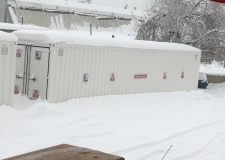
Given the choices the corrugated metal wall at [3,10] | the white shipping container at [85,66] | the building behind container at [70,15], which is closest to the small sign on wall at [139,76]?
the white shipping container at [85,66]

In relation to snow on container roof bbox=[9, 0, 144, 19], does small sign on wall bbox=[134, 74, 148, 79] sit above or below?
below

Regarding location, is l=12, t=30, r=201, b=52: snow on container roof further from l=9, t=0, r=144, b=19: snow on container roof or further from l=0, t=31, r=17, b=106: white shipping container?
l=9, t=0, r=144, b=19: snow on container roof

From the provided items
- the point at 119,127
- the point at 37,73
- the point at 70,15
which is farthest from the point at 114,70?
the point at 70,15

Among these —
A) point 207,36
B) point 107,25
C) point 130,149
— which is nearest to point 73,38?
point 130,149

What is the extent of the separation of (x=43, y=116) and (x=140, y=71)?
570 cm

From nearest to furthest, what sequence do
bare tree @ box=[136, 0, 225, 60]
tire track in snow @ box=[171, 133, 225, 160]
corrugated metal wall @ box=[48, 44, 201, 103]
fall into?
1. tire track in snow @ box=[171, 133, 225, 160]
2. corrugated metal wall @ box=[48, 44, 201, 103]
3. bare tree @ box=[136, 0, 225, 60]

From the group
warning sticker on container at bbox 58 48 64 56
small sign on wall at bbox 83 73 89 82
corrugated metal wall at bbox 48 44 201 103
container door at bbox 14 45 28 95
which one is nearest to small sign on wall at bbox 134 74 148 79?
corrugated metal wall at bbox 48 44 201 103

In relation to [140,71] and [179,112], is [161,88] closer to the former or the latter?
[140,71]

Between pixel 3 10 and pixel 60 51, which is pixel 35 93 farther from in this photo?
pixel 3 10

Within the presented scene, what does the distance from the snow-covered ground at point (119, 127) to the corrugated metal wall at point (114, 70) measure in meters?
0.37

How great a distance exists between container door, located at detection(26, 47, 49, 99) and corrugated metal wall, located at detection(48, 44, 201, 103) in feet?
0.68

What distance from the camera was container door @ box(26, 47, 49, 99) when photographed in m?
11.5

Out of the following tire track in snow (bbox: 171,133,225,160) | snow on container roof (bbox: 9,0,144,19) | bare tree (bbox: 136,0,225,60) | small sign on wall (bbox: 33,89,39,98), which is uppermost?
snow on container roof (bbox: 9,0,144,19)

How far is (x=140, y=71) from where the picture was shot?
1503cm
